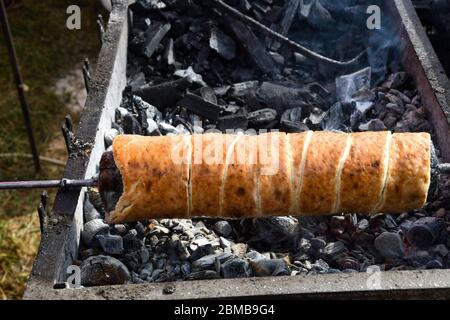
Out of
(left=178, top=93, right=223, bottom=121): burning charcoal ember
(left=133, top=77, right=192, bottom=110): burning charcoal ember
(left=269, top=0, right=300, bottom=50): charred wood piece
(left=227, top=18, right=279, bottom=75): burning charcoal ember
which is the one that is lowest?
(left=178, top=93, right=223, bottom=121): burning charcoal ember

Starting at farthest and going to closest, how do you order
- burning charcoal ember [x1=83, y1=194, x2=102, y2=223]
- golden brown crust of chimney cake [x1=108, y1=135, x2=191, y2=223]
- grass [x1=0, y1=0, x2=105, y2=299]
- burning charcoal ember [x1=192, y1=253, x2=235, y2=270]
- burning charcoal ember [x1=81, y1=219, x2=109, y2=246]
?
grass [x1=0, y1=0, x2=105, y2=299], burning charcoal ember [x1=83, y1=194, x2=102, y2=223], burning charcoal ember [x1=81, y1=219, x2=109, y2=246], burning charcoal ember [x1=192, y1=253, x2=235, y2=270], golden brown crust of chimney cake [x1=108, y1=135, x2=191, y2=223]

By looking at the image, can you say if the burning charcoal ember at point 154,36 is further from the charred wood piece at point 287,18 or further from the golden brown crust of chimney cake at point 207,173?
the golden brown crust of chimney cake at point 207,173

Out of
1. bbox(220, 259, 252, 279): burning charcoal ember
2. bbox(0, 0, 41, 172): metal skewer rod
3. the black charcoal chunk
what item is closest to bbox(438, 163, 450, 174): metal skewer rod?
the black charcoal chunk

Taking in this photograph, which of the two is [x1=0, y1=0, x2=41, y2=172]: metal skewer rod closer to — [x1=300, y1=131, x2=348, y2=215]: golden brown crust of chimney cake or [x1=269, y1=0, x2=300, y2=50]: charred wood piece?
[x1=269, y1=0, x2=300, y2=50]: charred wood piece

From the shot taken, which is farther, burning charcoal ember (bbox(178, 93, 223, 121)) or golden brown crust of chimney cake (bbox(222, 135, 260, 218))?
burning charcoal ember (bbox(178, 93, 223, 121))

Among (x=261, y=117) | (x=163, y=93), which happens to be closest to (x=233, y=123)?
(x=261, y=117)

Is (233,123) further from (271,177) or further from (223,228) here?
(271,177)
